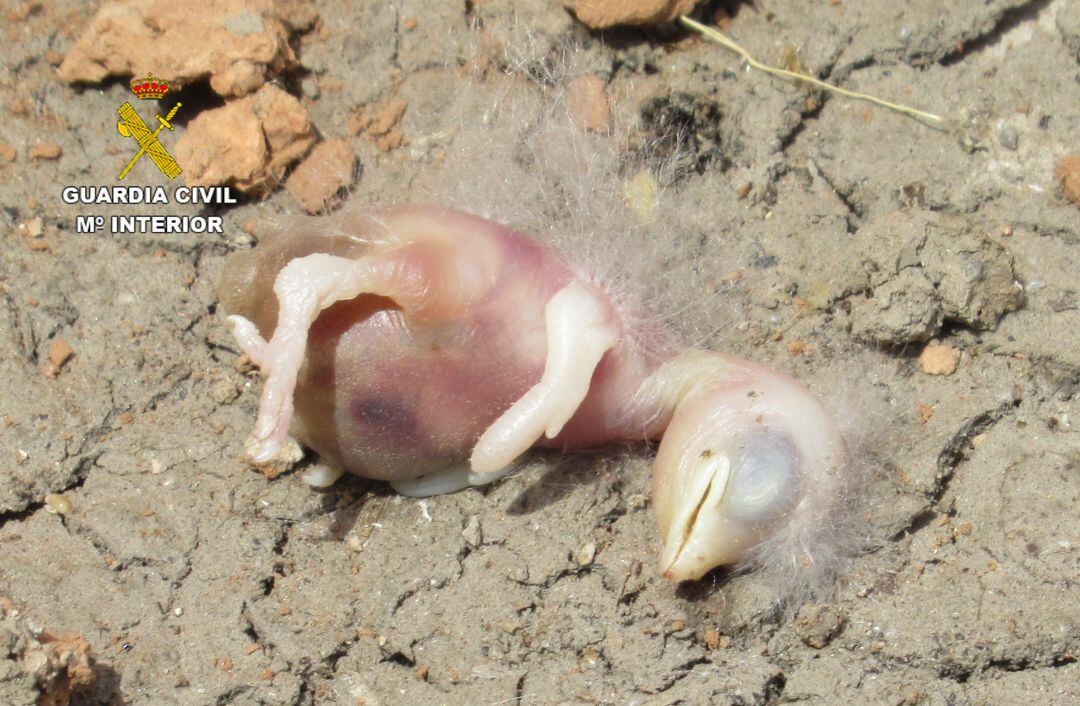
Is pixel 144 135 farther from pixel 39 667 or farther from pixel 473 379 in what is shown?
pixel 39 667

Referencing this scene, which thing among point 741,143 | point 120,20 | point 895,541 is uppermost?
point 120,20

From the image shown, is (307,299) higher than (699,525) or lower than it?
higher

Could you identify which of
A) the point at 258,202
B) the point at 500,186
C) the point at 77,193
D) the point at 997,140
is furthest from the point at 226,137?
the point at 997,140

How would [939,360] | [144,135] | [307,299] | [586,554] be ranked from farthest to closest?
[144,135] → [939,360] → [586,554] → [307,299]

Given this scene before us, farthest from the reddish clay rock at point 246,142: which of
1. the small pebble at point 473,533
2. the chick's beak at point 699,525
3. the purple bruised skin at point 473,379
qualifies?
the chick's beak at point 699,525

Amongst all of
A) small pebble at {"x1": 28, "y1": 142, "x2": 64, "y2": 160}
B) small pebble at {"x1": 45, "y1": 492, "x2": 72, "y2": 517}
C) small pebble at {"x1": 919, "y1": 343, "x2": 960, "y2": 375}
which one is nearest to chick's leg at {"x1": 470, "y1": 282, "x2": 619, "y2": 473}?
small pebble at {"x1": 919, "y1": 343, "x2": 960, "y2": 375}

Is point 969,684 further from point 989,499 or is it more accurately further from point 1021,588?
point 989,499

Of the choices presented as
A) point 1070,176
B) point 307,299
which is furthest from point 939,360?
point 307,299
